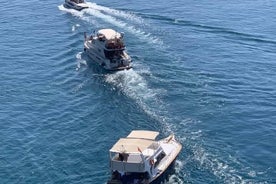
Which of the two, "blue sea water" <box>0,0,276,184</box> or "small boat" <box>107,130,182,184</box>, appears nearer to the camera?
"small boat" <box>107,130,182,184</box>

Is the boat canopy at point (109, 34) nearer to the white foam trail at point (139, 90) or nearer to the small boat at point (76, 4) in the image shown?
the white foam trail at point (139, 90)

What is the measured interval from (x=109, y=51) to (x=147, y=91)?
2430 cm

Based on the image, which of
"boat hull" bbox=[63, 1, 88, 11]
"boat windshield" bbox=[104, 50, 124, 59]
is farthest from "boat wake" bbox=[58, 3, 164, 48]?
"boat windshield" bbox=[104, 50, 124, 59]

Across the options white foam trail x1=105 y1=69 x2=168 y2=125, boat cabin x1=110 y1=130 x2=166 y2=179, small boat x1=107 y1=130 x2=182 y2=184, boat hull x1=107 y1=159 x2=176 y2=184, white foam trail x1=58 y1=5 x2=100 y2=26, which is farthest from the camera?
white foam trail x1=58 y1=5 x2=100 y2=26

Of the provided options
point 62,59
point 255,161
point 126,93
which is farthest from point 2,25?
point 255,161

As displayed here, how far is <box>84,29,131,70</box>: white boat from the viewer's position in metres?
134

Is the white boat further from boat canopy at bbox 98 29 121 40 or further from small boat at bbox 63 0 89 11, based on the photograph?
small boat at bbox 63 0 89 11

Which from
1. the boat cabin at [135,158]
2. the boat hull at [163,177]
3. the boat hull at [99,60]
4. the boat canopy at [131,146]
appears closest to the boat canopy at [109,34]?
the boat hull at [99,60]

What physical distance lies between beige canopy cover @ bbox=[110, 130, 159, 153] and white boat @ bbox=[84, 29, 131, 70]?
4535 cm

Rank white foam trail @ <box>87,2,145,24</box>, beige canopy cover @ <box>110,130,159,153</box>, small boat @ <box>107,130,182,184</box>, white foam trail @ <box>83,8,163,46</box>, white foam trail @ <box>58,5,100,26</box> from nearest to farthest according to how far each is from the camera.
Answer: small boat @ <box>107,130,182,184</box>
beige canopy cover @ <box>110,130,159,153</box>
white foam trail @ <box>83,8,163,46</box>
white foam trail @ <box>87,2,145,24</box>
white foam trail @ <box>58,5,100,26</box>

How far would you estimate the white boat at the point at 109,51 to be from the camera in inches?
5285

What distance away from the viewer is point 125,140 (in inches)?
3489

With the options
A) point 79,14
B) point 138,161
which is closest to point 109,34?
point 79,14

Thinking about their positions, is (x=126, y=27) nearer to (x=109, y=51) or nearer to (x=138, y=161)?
(x=109, y=51)
